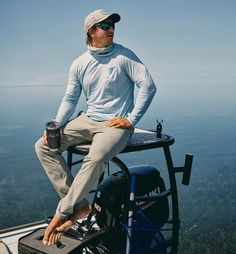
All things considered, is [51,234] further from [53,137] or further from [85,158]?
[53,137]

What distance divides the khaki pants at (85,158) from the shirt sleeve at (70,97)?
0.12 metres

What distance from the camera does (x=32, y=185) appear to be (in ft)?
547

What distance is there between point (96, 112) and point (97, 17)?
1.14 m

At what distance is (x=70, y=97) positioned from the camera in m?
4.25

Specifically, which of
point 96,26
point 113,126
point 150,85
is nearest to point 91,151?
point 113,126

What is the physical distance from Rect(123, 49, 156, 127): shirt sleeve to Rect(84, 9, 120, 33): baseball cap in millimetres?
471

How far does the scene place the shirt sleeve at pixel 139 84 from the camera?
3.74m

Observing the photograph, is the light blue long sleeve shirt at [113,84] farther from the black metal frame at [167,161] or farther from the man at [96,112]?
the black metal frame at [167,161]

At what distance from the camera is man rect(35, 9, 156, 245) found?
3.60m

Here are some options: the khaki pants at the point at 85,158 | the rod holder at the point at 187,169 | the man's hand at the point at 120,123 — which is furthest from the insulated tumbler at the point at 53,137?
the rod holder at the point at 187,169

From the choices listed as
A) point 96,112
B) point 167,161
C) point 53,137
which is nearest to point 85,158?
point 53,137

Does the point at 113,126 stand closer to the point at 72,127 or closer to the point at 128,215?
the point at 72,127

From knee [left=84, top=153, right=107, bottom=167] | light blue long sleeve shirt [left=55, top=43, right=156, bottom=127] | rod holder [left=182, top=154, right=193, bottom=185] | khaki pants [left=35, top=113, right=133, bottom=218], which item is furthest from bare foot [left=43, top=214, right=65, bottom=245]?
rod holder [left=182, top=154, right=193, bottom=185]

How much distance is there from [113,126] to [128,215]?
1083 mm
